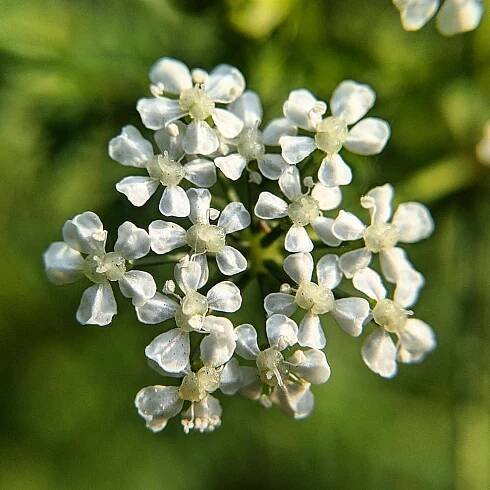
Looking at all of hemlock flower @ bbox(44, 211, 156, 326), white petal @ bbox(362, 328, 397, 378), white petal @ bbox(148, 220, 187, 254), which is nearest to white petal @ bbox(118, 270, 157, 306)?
hemlock flower @ bbox(44, 211, 156, 326)

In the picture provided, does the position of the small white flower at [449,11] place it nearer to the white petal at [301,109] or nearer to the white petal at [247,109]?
the white petal at [301,109]

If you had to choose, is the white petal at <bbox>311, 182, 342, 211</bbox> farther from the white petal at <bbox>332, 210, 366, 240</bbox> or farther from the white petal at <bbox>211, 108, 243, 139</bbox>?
the white petal at <bbox>211, 108, 243, 139</bbox>

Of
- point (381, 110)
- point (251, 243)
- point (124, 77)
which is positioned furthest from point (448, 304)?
point (124, 77)

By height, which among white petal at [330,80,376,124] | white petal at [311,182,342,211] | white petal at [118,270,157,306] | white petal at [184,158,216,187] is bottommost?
white petal at [118,270,157,306]

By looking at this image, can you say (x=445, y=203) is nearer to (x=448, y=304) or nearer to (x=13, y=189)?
(x=448, y=304)

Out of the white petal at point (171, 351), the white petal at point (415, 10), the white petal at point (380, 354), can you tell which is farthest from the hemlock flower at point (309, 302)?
the white petal at point (415, 10)

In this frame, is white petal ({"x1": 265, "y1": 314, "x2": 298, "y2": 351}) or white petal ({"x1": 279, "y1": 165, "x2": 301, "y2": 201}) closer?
white petal ({"x1": 265, "y1": 314, "x2": 298, "y2": 351})
